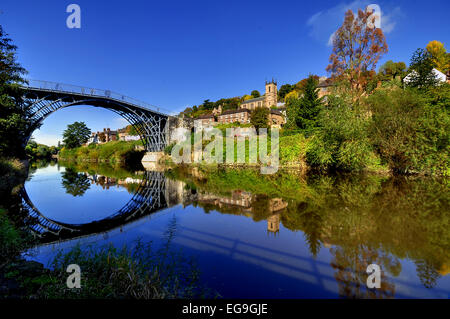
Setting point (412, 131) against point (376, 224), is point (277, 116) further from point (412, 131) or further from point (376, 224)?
point (376, 224)

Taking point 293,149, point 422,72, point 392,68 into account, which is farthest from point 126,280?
point 392,68

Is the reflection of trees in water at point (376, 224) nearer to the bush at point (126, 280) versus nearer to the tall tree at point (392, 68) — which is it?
the bush at point (126, 280)

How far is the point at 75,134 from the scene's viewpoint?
75500 millimetres

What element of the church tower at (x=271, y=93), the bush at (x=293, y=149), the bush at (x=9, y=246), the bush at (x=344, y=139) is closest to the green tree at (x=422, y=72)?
the bush at (x=344, y=139)

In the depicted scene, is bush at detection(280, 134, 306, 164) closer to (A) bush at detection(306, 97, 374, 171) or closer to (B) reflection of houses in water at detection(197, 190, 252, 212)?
(A) bush at detection(306, 97, 374, 171)

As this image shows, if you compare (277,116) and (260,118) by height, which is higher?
(277,116)

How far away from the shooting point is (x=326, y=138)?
70.1 feet

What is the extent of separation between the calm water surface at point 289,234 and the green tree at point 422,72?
16.4 metres

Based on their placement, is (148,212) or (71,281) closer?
(71,281)

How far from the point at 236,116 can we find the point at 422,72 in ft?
173

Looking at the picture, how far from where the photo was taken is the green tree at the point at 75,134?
242 ft
